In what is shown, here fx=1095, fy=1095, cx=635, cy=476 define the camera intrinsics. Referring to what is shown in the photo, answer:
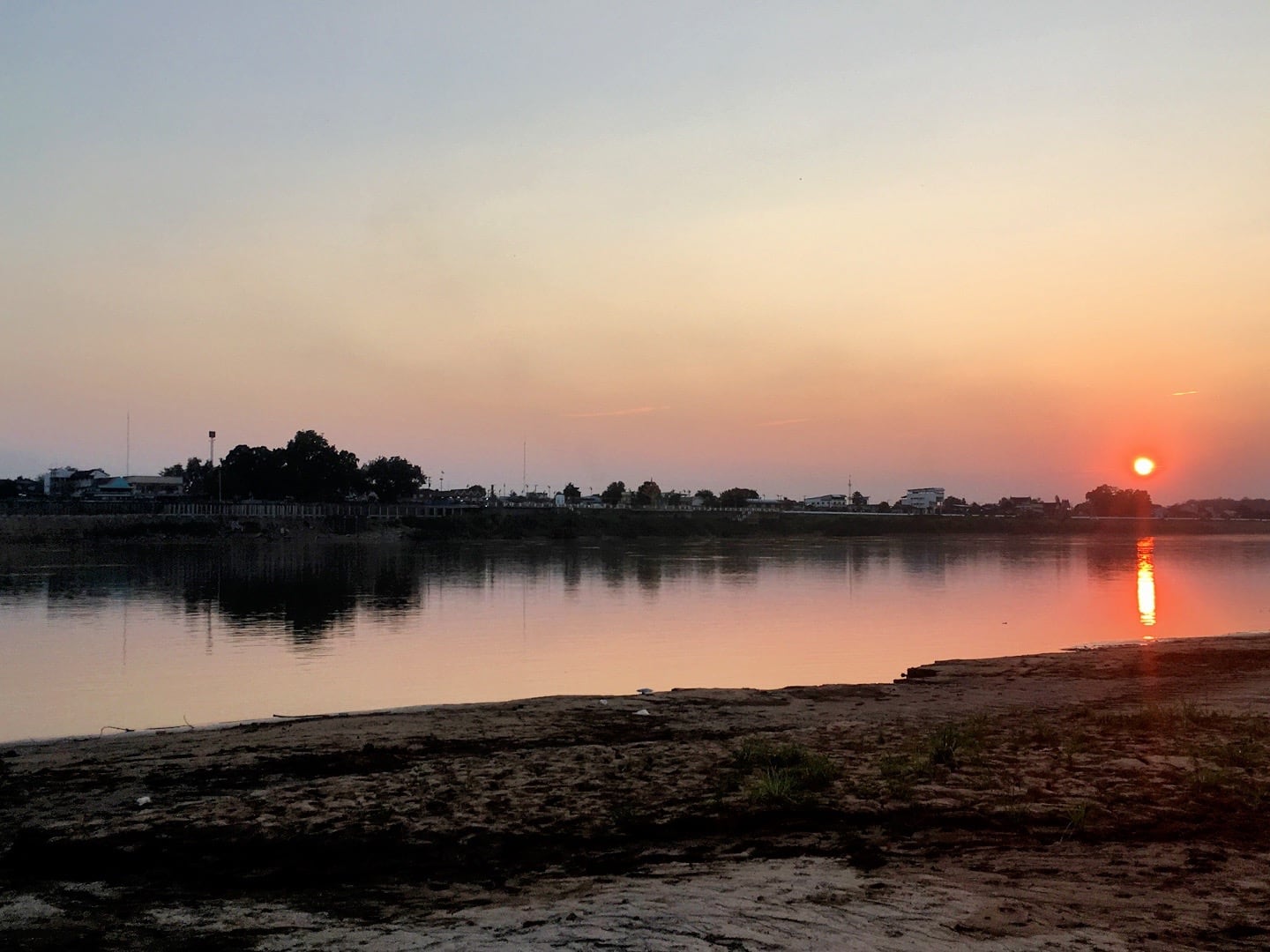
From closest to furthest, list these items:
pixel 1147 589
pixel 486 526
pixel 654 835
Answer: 1. pixel 654 835
2. pixel 1147 589
3. pixel 486 526

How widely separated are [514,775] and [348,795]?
6.86 ft

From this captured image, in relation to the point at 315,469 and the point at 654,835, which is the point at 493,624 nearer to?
the point at 654,835

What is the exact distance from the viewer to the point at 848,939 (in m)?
8.05

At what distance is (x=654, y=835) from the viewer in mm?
11328

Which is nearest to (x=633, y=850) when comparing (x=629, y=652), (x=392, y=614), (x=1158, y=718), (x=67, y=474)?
(x=1158, y=718)

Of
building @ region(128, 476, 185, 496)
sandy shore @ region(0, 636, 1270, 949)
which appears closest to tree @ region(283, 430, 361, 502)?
building @ region(128, 476, 185, 496)

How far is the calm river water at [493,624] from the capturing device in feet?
86.7

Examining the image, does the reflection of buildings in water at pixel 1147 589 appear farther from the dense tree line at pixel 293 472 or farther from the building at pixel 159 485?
the building at pixel 159 485

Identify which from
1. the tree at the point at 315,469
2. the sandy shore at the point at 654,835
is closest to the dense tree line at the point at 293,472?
the tree at the point at 315,469

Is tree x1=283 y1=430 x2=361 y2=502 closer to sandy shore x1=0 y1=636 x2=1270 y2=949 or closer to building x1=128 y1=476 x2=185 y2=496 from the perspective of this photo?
building x1=128 y1=476 x2=185 y2=496

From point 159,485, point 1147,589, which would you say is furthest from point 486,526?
point 159,485

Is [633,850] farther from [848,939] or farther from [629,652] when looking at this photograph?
→ [629,652]

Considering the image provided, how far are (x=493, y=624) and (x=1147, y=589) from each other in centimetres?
4222

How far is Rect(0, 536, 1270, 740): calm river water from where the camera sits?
86.7 feet
